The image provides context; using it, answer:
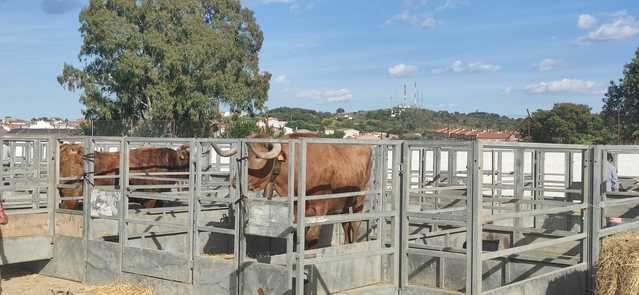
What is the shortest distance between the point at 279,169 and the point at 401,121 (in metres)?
74.7

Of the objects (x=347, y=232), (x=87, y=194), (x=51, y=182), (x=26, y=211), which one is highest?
(x=51, y=182)

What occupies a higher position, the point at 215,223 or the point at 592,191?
the point at 592,191

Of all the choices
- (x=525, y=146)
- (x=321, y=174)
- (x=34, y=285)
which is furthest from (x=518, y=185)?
(x=34, y=285)

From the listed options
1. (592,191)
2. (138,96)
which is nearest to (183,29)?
(138,96)

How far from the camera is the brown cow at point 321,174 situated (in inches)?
331

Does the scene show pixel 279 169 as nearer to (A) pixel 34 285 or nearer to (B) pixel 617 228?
(A) pixel 34 285

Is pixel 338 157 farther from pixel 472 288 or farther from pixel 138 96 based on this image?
pixel 138 96

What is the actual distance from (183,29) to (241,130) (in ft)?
25.4

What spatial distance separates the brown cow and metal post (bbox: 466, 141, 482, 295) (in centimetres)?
265

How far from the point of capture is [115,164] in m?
12.3

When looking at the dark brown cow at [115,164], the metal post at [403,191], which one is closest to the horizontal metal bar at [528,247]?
the metal post at [403,191]

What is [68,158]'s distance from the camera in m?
11.6

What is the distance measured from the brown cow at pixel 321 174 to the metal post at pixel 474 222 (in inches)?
104

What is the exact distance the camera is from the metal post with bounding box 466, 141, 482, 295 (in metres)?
6.46
